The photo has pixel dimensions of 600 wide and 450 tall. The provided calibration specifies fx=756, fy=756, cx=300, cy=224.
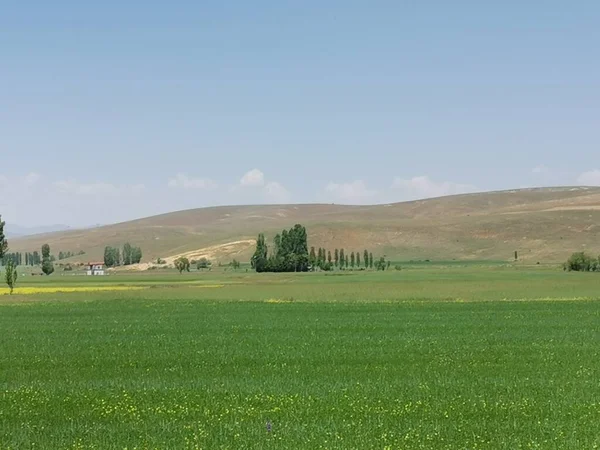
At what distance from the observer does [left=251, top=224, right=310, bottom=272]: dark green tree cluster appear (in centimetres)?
15300

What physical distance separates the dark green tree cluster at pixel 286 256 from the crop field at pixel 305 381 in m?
108

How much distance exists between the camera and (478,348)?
2862 centimetres

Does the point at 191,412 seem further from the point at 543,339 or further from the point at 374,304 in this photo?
the point at 374,304

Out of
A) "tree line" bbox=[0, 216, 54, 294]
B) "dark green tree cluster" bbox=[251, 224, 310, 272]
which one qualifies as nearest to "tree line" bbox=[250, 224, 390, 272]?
"dark green tree cluster" bbox=[251, 224, 310, 272]

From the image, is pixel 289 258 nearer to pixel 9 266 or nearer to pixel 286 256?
pixel 286 256

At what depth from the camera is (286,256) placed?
156 meters

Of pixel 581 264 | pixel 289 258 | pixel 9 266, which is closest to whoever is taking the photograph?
pixel 9 266

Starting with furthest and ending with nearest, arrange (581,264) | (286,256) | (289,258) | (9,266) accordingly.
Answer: (286,256)
(289,258)
(581,264)
(9,266)

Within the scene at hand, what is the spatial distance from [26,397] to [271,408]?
6.65 meters

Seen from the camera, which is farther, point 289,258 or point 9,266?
point 289,258

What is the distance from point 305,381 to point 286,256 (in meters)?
135

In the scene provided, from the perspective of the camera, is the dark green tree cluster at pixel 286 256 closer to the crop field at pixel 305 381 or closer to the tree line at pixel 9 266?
the tree line at pixel 9 266


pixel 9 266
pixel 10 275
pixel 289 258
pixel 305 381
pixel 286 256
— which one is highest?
pixel 9 266

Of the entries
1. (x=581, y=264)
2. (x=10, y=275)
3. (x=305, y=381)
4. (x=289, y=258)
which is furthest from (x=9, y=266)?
(x=581, y=264)
